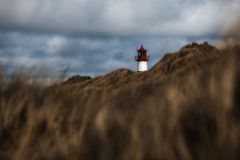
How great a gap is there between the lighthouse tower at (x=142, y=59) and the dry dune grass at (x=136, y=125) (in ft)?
123

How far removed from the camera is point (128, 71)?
1019 inches

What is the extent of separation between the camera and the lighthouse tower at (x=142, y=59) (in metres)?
43.5

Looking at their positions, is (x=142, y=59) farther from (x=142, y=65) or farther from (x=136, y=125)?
(x=136, y=125)

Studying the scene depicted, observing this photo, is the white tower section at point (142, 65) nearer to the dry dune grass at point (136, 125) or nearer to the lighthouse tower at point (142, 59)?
the lighthouse tower at point (142, 59)

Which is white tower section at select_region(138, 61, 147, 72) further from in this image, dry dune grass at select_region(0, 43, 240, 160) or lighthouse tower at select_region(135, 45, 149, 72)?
dry dune grass at select_region(0, 43, 240, 160)

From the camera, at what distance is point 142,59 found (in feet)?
Result: 145

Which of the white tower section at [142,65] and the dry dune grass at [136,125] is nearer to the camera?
the dry dune grass at [136,125]

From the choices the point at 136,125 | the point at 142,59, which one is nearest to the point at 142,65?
the point at 142,59

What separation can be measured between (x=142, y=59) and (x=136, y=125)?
39.8 m

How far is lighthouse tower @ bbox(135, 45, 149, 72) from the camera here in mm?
43469

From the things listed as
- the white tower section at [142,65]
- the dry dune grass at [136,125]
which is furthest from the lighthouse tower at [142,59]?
the dry dune grass at [136,125]

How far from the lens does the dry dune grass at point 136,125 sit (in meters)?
4.08

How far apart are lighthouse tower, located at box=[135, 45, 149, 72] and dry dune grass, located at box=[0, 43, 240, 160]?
3746 cm

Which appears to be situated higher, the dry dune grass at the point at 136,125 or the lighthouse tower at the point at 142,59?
the lighthouse tower at the point at 142,59
